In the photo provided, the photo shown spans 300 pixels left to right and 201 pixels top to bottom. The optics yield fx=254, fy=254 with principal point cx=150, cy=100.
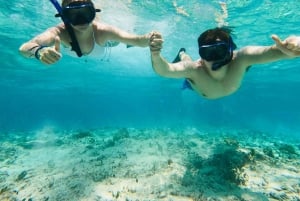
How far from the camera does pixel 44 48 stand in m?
4.38

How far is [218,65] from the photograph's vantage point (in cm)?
579

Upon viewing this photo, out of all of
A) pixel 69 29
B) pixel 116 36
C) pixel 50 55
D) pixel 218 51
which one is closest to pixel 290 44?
pixel 218 51

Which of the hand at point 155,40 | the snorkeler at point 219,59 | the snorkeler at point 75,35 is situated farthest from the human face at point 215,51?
the snorkeler at point 75,35

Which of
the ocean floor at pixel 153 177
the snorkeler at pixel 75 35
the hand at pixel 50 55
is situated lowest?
the ocean floor at pixel 153 177

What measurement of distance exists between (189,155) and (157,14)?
11079 millimetres

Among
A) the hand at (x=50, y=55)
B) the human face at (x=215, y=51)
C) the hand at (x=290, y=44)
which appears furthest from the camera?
the human face at (x=215, y=51)

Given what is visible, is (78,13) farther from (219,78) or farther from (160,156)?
(160,156)

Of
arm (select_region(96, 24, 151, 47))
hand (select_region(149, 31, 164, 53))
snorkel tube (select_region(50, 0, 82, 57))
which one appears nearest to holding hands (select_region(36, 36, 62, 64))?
snorkel tube (select_region(50, 0, 82, 57))

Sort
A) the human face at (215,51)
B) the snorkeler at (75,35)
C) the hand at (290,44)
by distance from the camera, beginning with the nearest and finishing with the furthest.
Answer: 1. the hand at (290,44)
2. the snorkeler at (75,35)
3. the human face at (215,51)

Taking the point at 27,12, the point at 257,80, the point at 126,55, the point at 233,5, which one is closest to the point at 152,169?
the point at 233,5

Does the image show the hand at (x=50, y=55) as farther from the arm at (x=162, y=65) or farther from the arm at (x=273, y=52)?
the arm at (x=273, y=52)

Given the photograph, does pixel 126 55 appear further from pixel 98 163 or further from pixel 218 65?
pixel 218 65

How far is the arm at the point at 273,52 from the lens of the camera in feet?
14.4

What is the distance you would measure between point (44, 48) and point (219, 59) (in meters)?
3.55
